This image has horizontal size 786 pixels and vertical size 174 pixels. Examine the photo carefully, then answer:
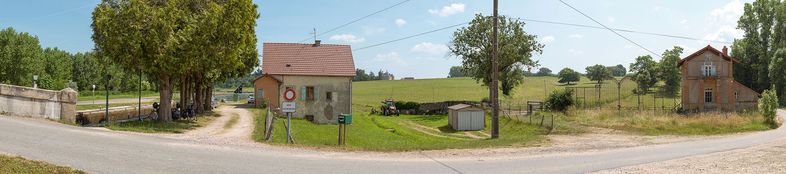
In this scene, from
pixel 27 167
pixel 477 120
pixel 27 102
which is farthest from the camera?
pixel 477 120

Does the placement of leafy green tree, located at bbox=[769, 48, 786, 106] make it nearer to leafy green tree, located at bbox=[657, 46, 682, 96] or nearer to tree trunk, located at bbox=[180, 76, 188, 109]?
leafy green tree, located at bbox=[657, 46, 682, 96]

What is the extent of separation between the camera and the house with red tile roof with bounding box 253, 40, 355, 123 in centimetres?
4269

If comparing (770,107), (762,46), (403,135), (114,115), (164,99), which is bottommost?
(403,135)

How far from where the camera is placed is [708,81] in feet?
162

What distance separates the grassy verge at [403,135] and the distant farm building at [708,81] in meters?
20.4

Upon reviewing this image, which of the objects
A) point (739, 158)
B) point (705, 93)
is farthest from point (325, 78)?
point (705, 93)

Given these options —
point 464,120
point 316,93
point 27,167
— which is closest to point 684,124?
point 464,120

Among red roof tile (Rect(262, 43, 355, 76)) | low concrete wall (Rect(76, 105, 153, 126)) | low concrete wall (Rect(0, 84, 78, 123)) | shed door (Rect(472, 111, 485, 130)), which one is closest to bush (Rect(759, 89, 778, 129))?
shed door (Rect(472, 111, 485, 130))

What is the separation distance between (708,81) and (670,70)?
44.8 metres

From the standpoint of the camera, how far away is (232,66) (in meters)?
31.6

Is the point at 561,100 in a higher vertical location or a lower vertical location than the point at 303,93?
lower

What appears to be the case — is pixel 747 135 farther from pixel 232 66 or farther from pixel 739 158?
pixel 232 66

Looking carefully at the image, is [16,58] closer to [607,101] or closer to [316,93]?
[316,93]

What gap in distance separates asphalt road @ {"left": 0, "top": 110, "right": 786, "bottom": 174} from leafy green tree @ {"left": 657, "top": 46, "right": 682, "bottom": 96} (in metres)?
79.6
